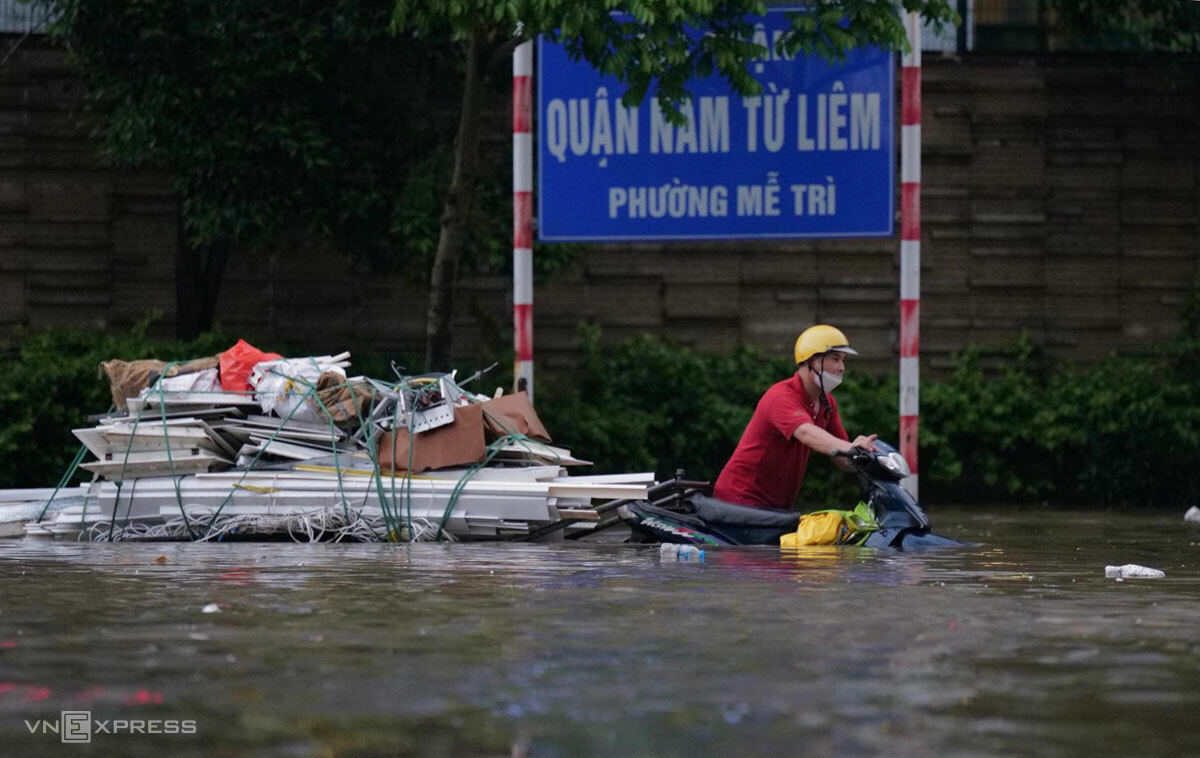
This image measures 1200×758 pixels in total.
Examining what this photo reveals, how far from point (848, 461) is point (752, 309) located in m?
7.52

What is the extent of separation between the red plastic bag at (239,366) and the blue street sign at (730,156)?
10.7ft

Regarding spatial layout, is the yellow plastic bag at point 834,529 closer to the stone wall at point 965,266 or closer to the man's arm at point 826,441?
the man's arm at point 826,441

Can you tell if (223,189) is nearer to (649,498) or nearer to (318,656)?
(649,498)

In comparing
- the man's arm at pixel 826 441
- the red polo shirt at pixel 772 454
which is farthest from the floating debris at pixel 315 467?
the man's arm at pixel 826 441

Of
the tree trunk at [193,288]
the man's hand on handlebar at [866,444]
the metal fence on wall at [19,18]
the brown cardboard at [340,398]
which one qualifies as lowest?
the man's hand on handlebar at [866,444]

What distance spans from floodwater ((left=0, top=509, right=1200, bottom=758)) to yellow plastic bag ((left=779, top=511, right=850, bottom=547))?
1.03 metres

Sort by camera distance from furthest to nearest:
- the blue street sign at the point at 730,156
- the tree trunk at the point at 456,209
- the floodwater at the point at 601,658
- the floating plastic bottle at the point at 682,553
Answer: the tree trunk at the point at 456,209 → the blue street sign at the point at 730,156 → the floating plastic bottle at the point at 682,553 → the floodwater at the point at 601,658

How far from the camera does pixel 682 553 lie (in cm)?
1060

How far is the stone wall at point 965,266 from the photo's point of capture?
18.4m

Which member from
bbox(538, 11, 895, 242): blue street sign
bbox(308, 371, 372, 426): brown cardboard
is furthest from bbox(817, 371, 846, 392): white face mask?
bbox(538, 11, 895, 242): blue street sign

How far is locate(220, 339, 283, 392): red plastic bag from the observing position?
41.3 ft

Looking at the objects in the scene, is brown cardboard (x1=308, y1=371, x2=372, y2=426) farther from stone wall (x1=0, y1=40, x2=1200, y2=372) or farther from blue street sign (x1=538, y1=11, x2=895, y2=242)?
stone wall (x1=0, y1=40, x2=1200, y2=372)

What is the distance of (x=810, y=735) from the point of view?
4.91 m

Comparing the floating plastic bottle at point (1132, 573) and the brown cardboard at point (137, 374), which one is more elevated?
the brown cardboard at point (137, 374)
